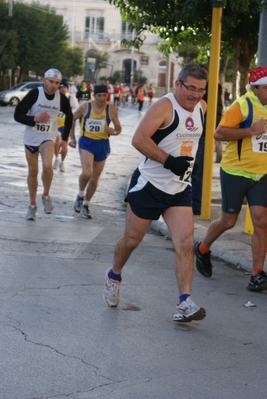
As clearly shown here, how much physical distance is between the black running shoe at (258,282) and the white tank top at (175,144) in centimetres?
158

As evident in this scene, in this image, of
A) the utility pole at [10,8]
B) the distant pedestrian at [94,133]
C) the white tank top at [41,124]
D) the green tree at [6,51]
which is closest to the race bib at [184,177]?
the white tank top at [41,124]

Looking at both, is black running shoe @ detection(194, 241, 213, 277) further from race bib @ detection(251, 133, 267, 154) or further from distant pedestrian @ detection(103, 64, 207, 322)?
distant pedestrian @ detection(103, 64, 207, 322)

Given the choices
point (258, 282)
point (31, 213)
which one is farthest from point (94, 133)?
point (258, 282)

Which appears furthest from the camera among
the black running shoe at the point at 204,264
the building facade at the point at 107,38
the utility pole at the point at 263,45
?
the building facade at the point at 107,38

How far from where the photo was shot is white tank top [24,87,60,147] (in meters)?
10.6

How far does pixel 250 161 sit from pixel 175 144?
1425 millimetres

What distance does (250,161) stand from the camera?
737 cm

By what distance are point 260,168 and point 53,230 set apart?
11.3 feet

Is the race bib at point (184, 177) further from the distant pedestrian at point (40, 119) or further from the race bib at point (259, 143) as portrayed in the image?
the distant pedestrian at point (40, 119)

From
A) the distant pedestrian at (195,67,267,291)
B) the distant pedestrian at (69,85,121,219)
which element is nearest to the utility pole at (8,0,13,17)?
the distant pedestrian at (69,85,121,219)

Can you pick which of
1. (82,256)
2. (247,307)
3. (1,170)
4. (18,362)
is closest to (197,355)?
(18,362)

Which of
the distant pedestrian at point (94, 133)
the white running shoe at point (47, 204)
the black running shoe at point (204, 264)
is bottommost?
the white running shoe at point (47, 204)

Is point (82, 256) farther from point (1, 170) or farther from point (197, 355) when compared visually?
point (1, 170)

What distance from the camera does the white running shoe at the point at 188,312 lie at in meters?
5.94
